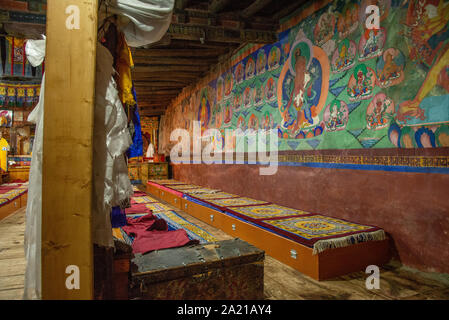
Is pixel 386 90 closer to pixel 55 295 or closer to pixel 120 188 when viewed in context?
pixel 120 188

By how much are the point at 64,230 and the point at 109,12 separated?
4.37ft

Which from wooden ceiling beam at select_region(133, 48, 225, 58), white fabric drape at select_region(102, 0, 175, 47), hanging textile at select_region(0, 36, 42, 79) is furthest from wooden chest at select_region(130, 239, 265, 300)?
hanging textile at select_region(0, 36, 42, 79)

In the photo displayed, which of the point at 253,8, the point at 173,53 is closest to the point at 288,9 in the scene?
the point at 253,8

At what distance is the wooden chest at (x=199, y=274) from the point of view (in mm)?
1820

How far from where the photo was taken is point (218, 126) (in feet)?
22.5

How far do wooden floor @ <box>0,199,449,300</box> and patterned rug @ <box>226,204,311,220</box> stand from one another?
789mm

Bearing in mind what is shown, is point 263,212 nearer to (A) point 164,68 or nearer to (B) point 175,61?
(B) point 175,61

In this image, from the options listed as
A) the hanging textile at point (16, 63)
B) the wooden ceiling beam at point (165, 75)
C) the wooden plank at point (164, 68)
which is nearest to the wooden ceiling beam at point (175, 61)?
the wooden plank at point (164, 68)

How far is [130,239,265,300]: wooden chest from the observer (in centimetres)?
182

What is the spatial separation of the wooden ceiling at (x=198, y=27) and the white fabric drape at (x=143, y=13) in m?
2.53

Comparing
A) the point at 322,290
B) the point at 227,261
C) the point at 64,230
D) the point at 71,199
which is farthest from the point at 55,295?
the point at 322,290

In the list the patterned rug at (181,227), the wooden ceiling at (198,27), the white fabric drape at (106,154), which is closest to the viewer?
the white fabric drape at (106,154)

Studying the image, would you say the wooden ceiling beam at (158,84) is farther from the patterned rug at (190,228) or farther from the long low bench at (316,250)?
the long low bench at (316,250)

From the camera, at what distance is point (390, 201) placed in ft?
9.61
